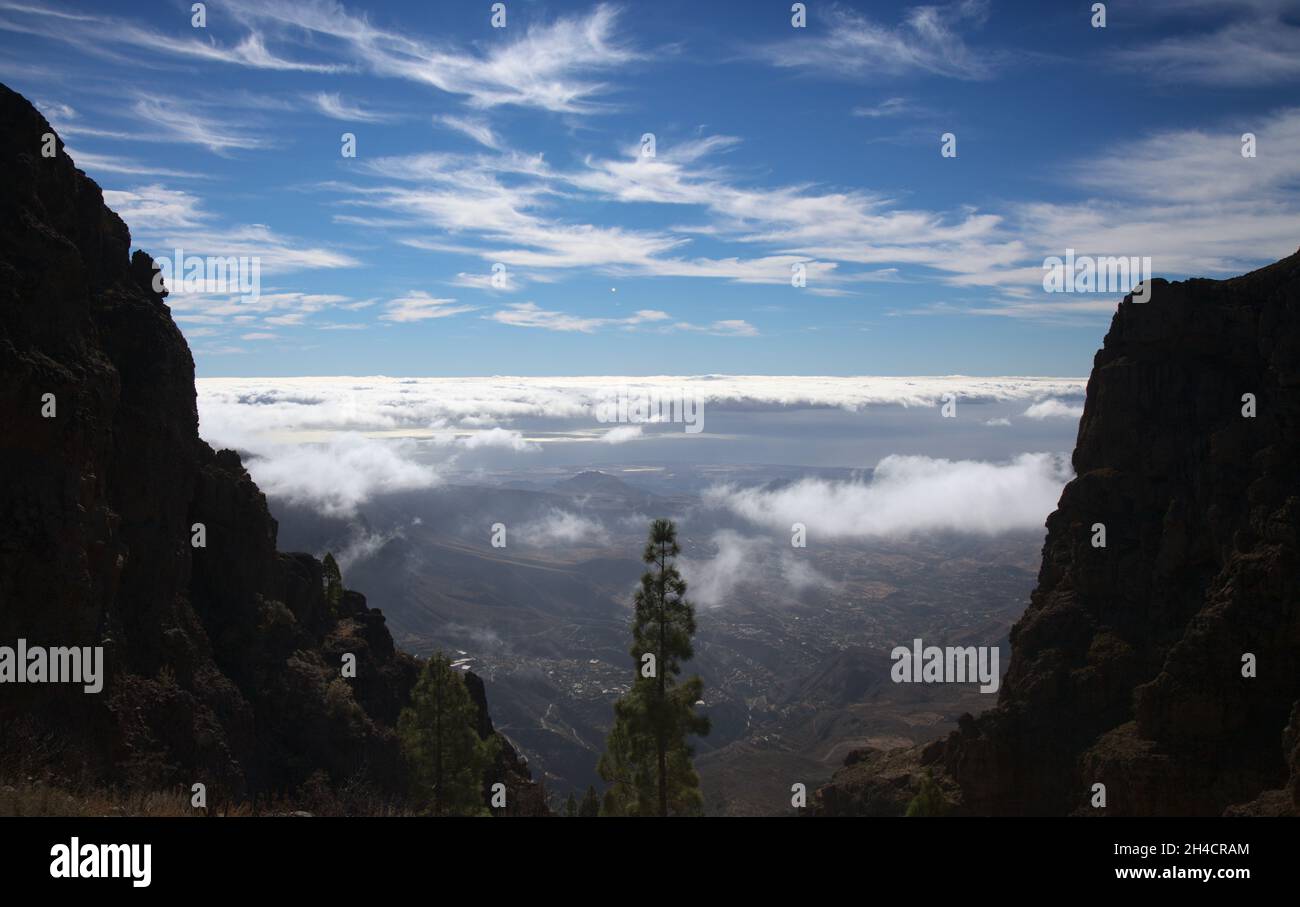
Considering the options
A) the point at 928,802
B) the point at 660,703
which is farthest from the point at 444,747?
the point at 928,802

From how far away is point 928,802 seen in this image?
1956 inches

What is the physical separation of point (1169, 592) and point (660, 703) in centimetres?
4075

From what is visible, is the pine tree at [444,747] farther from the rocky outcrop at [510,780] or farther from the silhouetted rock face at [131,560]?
the silhouetted rock face at [131,560]

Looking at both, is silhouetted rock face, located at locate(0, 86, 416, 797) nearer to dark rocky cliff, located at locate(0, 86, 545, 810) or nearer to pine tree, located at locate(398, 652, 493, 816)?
dark rocky cliff, located at locate(0, 86, 545, 810)

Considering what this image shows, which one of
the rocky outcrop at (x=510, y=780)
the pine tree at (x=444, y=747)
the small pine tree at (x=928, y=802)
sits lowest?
the rocky outcrop at (x=510, y=780)

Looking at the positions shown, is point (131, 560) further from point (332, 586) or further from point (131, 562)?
point (332, 586)

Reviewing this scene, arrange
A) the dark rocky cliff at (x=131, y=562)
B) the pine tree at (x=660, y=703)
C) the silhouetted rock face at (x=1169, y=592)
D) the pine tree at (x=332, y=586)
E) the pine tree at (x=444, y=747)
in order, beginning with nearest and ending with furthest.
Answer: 1. the dark rocky cliff at (x=131, y=562)
2. the pine tree at (x=660, y=703)
3. the pine tree at (x=444, y=747)
4. the silhouetted rock face at (x=1169, y=592)
5. the pine tree at (x=332, y=586)

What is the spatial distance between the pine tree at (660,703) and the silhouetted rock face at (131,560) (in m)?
19.3

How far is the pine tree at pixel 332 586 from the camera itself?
69.9m

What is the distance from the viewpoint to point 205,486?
177ft

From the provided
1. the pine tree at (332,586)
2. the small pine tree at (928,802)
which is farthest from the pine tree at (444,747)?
the small pine tree at (928,802)

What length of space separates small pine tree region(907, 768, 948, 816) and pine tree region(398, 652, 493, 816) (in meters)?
26.7
